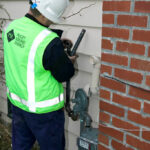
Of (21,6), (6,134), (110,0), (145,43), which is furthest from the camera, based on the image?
(6,134)

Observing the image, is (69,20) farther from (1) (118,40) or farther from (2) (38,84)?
(1) (118,40)

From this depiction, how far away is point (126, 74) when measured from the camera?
5.09ft

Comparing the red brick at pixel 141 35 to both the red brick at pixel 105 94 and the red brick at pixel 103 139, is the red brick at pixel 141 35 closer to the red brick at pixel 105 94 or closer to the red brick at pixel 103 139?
the red brick at pixel 105 94

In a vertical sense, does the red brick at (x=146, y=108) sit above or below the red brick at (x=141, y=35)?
below

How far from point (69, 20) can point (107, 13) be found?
0.95 m

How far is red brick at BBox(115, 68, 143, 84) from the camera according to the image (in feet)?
4.90

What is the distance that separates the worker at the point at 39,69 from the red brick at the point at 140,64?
0.59 m

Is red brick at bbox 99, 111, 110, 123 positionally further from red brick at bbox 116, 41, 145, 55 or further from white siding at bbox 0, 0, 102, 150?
white siding at bbox 0, 0, 102, 150

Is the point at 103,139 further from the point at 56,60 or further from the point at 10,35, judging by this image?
the point at 10,35

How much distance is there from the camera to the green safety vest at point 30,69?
188cm

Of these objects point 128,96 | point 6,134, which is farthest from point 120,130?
point 6,134

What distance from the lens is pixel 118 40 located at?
1.54m

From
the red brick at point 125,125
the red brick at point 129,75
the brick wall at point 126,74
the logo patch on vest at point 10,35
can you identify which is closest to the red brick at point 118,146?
the brick wall at point 126,74

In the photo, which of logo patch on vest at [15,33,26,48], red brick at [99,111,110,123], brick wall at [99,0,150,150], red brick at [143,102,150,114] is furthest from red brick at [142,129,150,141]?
logo patch on vest at [15,33,26,48]
